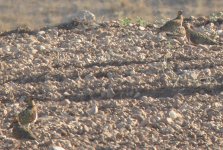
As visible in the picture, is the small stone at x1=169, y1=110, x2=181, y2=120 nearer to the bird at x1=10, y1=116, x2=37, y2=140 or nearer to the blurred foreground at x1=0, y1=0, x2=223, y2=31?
the bird at x1=10, y1=116, x2=37, y2=140

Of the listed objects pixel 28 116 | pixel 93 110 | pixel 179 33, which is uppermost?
pixel 179 33

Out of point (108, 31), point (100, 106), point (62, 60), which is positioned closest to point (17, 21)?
point (108, 31)

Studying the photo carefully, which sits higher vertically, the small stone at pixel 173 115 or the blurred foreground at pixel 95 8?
the small stone at pixel 173 115

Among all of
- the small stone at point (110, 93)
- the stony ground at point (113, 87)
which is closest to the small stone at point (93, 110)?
the stony ground at point (113, 87)

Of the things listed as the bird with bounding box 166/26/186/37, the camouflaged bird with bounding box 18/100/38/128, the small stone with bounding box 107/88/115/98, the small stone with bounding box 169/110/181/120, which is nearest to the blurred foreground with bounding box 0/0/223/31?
the bird with bounding box 166/26/186/37

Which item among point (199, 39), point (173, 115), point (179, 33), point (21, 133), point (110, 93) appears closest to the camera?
point (21, 133)

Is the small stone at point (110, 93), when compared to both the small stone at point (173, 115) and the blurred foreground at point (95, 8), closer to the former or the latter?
the small stone at point (173, 115)

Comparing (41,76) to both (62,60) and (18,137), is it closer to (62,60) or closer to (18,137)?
(62,60)

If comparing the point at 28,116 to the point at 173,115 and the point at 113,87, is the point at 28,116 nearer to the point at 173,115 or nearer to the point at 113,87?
the point at 173,115

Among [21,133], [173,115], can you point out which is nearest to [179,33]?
[173,115]
